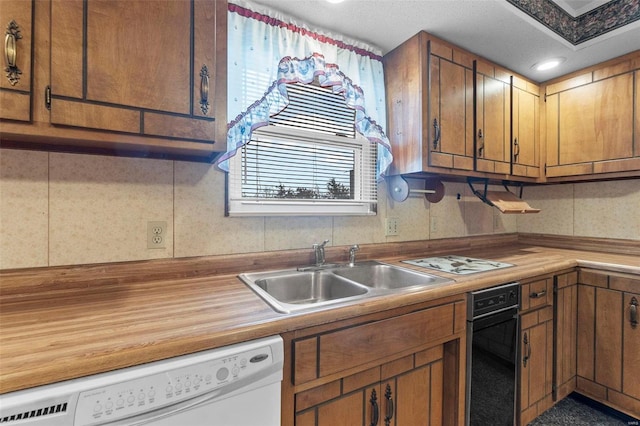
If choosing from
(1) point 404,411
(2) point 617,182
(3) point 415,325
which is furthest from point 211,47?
(2) point 617,182

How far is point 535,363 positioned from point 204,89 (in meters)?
2.18

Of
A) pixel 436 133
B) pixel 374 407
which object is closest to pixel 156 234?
pixel 374 407

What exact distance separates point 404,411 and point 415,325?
1.19ft

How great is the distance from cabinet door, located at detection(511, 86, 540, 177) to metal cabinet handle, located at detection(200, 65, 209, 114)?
2.04 m

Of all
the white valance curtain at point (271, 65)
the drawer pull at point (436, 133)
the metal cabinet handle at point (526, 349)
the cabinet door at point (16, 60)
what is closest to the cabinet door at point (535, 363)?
the metal cabinet handle at point (526, 349)

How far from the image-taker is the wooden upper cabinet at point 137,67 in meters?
0.88

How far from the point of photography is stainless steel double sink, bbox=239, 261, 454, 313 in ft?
4.50

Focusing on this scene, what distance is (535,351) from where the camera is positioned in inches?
66.0

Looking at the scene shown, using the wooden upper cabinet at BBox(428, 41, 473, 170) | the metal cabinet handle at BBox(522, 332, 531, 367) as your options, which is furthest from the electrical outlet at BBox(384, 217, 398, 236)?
the metal cabinet handle at BBox(522, 332, 531, 367)

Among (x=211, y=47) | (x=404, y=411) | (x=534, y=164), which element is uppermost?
(x=211, y=47)

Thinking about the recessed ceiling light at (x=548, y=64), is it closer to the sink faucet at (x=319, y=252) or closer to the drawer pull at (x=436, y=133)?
the drawer pull at (x=436, y=133)

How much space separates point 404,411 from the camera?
119 cm

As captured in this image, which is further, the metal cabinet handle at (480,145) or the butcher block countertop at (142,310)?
the metal cabinet handle at (480,145)

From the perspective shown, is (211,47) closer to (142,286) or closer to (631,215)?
(142,286)
